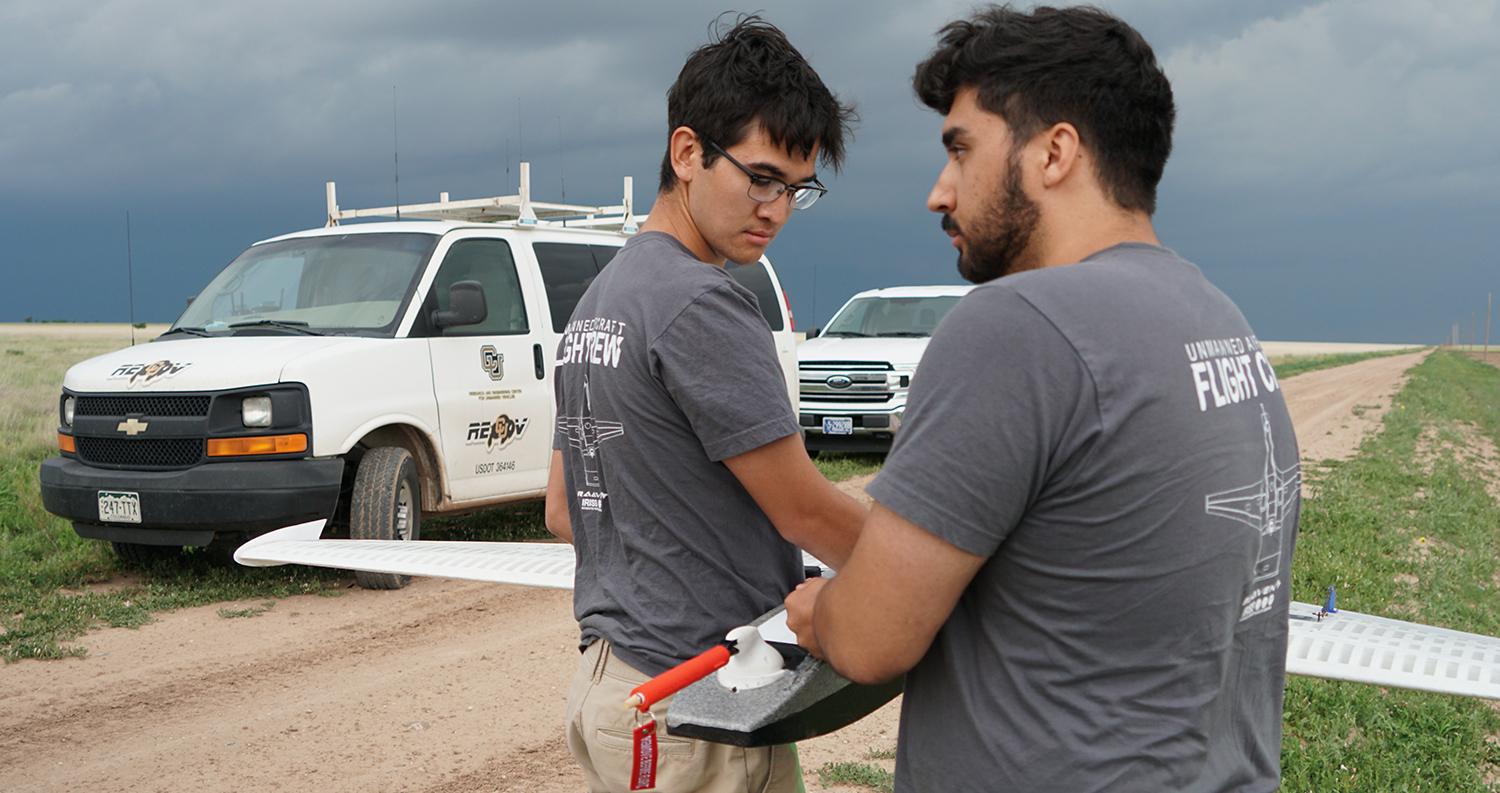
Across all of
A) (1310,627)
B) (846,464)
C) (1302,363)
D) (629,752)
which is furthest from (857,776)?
(1302,363)

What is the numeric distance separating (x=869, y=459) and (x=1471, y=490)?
254 inches

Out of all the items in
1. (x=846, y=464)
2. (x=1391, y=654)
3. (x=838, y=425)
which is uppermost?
(x=1391, y=654)

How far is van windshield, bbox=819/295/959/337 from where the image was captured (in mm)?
15570

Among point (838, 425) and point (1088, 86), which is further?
point (838, 425)

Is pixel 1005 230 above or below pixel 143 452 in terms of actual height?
above

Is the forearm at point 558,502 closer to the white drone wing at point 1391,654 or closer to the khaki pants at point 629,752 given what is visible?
the khaki pants at point 629,752

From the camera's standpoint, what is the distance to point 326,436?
24.7 ft

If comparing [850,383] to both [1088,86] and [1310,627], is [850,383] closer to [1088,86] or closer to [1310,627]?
[1310,627]

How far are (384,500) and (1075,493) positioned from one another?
22.1ft

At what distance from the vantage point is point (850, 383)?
1452 centimetres

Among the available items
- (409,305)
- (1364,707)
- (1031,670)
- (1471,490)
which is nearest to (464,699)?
(409,305)

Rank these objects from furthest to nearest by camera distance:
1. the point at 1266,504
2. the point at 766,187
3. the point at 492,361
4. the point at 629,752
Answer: the point at 492,361 < the point at 766,187 < the point at 629,752 < the point at 1266,504

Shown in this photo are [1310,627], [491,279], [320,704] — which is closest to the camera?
[1310,627]

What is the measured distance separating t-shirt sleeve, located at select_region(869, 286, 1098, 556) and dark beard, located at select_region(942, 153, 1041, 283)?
23 centimetres
